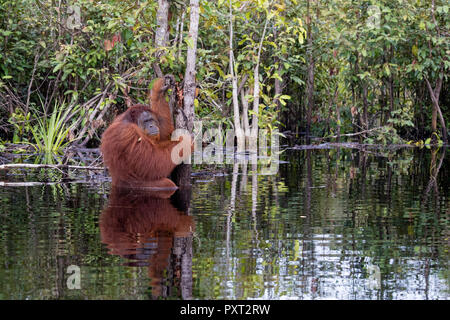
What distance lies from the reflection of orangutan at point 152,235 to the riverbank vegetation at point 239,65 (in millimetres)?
4066

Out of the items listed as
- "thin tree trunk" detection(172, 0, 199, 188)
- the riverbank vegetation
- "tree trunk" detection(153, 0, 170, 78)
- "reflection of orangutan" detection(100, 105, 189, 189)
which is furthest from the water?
the riverbank vegetation

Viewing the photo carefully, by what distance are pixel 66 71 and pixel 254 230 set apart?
735cm

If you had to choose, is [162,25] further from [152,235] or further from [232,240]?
[232,240]

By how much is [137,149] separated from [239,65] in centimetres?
654

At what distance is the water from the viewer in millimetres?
3758

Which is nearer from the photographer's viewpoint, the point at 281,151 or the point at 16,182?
the point at 16,182

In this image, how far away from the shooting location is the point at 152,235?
5094mm

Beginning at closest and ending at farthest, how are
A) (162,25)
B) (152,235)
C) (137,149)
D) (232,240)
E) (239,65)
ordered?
(232,240)
(152,235)
(137,149)
(162,25)
(239,65)

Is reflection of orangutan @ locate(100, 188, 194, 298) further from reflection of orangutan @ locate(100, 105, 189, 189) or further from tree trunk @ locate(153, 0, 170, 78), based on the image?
tree trunk @ locate(153, 0, 170, 78)

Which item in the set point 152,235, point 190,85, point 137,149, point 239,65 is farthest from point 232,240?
point 239,65

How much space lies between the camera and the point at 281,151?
42.3 ft

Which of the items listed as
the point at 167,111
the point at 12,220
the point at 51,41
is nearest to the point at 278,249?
the point at 12,220

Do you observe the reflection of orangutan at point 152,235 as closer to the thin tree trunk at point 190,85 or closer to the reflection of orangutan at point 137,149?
the reflection of orangutan at point 137,149

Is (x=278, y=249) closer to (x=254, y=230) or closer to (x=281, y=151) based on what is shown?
(x=254, y=230)
